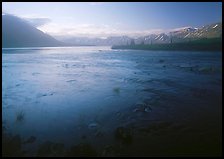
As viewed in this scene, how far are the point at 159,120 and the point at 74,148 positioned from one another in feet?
19.9

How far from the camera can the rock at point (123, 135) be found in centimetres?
1087

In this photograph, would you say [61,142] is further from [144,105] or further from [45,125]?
[144,105]

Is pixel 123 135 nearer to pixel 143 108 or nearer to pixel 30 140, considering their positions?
pixel 30 140

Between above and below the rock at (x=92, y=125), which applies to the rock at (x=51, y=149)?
below

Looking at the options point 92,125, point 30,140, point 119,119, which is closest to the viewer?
point 30,140

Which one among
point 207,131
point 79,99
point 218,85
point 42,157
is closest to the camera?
point 42,157

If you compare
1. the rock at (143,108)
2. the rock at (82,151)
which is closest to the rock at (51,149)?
the rock at (82,151)

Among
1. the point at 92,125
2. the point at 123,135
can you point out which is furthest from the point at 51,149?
the point at 123,135

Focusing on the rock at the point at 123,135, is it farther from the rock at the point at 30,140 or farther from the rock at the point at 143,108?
the rock at the point at 30,140

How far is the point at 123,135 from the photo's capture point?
1139 cm

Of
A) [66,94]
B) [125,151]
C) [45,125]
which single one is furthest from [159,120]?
[66,94]

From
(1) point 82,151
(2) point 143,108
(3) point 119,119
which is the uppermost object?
(2) point 143,108

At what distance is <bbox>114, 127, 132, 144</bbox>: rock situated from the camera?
10.9 meters

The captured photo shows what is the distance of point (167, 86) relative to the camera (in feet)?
81.1
